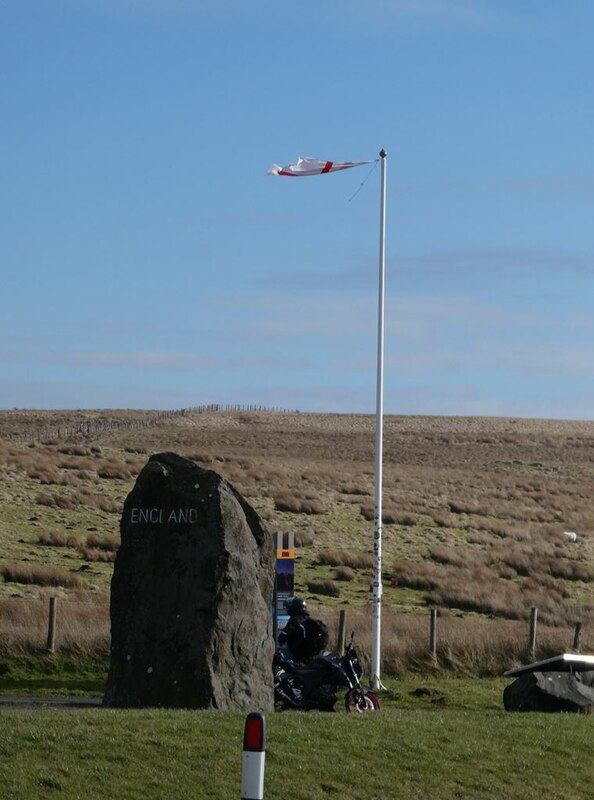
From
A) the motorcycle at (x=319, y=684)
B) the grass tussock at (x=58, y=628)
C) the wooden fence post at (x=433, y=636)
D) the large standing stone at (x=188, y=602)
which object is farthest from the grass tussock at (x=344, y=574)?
the large standing stone at (x=188, y=602)

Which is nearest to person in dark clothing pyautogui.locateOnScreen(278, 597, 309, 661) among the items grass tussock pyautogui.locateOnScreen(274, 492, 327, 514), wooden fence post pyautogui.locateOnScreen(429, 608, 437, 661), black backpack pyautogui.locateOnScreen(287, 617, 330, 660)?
black backpack pyautogui.locateOnScreen(287, 617, 330, 660)

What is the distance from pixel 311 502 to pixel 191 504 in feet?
135

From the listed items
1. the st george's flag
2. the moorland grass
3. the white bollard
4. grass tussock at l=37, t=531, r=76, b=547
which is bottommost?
the moorland grass

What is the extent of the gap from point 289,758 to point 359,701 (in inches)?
221

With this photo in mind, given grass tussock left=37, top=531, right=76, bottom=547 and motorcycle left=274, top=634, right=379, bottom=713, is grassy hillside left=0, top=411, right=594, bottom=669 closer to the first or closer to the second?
grass tussock left=37, top=531, right=76, bottom=547

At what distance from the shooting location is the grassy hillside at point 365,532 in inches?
1411

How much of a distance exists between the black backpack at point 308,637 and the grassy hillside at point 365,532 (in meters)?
8.05

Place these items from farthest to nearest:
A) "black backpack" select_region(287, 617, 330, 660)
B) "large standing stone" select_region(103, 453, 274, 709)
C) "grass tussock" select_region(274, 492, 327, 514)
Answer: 1. "grass tussock" select_region(274, 492, 327, 514)
2. "black backpack" select_region(287, 617, 330, 660)
3. "large standing stone" select_region(103, 453, 274, 709)

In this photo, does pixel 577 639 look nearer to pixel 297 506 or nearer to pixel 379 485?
pixel 379 485

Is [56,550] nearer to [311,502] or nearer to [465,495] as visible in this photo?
[311,502]

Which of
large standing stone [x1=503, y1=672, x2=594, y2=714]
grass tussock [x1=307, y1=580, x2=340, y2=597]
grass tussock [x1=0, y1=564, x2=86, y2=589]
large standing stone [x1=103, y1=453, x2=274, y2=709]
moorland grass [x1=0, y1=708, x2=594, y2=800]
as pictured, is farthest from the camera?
grass tussock [x1=307, y1=580, x2=340, y2=597]

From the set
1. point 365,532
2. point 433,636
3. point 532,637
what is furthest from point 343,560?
point 433,636

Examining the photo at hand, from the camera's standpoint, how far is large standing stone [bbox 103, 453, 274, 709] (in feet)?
62.6

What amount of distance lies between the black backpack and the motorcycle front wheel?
32.4 inches
